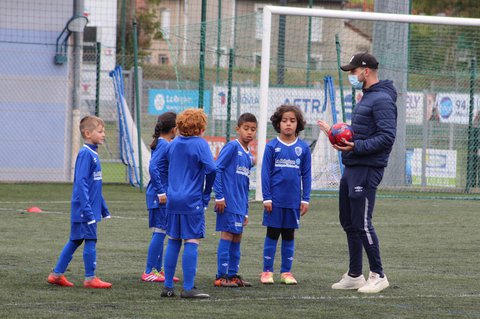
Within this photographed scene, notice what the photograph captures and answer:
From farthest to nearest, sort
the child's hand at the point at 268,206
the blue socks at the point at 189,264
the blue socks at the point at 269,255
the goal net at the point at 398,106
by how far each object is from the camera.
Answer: the goal net at the point at 398,106 → the child's hand at the point at 268,206 → the blue socks at the point at 269,255 → the blue socks at the point at 189,264

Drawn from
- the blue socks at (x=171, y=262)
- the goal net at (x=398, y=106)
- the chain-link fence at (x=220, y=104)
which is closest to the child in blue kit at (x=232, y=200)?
the blue socks at (x=171, y=262)

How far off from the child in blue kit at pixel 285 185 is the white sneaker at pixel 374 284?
2.46ft

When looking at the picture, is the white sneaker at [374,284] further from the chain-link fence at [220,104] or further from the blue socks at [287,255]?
the chain-link fence at [220,104]

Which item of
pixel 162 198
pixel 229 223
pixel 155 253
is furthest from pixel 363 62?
pixel 155 253

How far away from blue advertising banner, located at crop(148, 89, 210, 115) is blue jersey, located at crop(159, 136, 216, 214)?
1192cm

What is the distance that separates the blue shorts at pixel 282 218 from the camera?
356 inches

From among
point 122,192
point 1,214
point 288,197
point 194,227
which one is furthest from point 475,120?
point 194,227

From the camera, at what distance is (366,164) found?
8.52 metres

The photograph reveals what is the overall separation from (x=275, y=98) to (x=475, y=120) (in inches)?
166

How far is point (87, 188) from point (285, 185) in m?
1.82

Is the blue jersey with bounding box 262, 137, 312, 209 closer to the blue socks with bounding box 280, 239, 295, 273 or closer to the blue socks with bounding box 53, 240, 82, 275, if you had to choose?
the blue socks with bounding box 280, 239, 295, 273

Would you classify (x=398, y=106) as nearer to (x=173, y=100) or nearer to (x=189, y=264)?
(x=173, y=100)

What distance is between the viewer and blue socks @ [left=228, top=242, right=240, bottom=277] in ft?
28.5

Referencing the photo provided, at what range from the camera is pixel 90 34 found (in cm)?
3466
